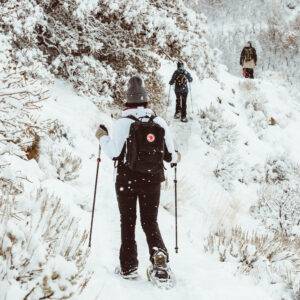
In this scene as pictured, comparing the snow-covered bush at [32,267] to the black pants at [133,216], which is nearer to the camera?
the snow-covered bush at [32,267]

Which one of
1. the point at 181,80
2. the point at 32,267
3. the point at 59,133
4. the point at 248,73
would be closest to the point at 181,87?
the point at 181,80

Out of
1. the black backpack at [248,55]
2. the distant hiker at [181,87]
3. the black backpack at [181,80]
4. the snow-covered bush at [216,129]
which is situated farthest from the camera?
the black backpack at [248,55]

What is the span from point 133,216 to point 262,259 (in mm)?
1897

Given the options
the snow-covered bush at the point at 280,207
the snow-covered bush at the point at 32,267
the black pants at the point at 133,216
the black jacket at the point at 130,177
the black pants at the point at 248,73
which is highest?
the black pants at the point at 248,73

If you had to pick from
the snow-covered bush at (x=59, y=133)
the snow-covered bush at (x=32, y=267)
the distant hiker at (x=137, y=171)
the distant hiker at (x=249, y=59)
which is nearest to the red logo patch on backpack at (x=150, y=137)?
the distant hiker at (x=137, y=171)

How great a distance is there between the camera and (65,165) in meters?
7.18

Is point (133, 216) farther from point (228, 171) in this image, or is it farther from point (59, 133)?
point (228, 171)

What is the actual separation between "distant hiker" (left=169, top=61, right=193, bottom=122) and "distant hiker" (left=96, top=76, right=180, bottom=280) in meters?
8.09

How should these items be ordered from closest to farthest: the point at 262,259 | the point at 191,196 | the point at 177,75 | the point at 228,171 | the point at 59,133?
the point at 262,259 < the point at 59,133 < the point at 191,196 < the point at 228,171 < the point at 177,75

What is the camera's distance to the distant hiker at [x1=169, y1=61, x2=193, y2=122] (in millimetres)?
12531

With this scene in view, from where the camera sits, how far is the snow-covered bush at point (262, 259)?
533 centimetres

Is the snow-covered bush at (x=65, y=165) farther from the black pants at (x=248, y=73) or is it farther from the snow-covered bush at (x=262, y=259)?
the black pants at (x=248, y=73)

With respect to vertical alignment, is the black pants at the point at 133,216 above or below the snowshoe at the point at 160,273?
above

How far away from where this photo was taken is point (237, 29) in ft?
82.0
